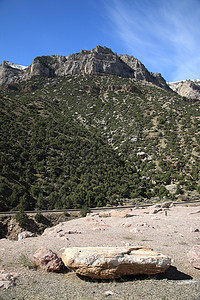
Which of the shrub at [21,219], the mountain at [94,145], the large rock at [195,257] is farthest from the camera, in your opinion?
the mountain at [94,145]

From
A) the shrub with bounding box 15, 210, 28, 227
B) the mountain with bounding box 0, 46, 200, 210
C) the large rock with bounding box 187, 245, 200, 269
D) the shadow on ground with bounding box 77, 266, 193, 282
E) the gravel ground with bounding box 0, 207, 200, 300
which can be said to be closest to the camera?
the gravel ground with bounding box 0, 207, 200, 300

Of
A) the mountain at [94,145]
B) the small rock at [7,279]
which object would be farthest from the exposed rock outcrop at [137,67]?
the small rock at [7,279]

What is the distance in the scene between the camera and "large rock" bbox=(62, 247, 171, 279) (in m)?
5.49

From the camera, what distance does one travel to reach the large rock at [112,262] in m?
5.49

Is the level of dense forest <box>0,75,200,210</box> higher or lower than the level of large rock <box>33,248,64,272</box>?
higher

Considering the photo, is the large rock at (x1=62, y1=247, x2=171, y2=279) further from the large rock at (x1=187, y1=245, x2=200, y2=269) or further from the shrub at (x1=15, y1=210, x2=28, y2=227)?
the shrub at (x1=15, y1=210, x2=28, y2=227)

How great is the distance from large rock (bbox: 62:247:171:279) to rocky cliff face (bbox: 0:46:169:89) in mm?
85449

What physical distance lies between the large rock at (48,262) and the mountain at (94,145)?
16.6 metres

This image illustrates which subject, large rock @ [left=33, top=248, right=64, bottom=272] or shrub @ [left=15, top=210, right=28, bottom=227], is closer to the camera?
large rock @ [left=33, top=248, right=64, bottom=272]

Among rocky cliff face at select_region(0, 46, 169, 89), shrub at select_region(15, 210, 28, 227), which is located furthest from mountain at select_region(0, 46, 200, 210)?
rocky cliff face at select_region(0, 46, 169, 89)

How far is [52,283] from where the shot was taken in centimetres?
569

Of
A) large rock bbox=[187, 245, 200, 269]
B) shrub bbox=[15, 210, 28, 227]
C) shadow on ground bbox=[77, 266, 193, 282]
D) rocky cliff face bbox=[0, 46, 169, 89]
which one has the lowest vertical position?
shrub bbox=[15, 210, 28, 227]

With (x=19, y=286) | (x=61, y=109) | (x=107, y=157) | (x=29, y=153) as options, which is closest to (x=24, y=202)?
(x=29, y=153)

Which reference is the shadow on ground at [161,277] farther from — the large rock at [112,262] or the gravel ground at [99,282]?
the large rock at [112,262]
